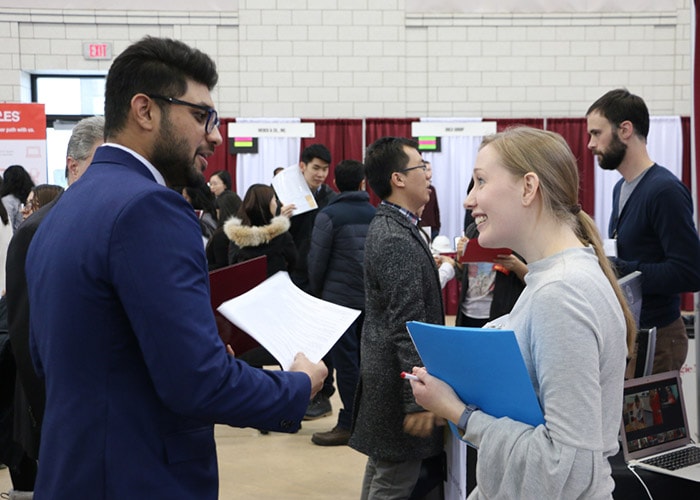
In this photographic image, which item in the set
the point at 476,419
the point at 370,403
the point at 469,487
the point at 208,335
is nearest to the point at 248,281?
the point at 208,335

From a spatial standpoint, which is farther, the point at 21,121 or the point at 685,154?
the point at 685,154

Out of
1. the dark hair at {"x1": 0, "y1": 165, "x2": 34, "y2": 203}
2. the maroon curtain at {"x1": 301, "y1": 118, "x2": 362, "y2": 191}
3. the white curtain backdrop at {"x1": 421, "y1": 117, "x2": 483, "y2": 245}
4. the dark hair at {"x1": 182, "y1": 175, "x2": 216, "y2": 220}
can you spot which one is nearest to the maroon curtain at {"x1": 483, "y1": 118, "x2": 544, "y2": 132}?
the white curtain backdrop at {"x1": 421, "y1": 117, "x2": 483, "y2": 245}

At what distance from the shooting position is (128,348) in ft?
4.58

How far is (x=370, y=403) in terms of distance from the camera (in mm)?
2844

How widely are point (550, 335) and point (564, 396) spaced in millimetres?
110

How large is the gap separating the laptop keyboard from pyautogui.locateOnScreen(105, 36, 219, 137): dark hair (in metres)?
1.96

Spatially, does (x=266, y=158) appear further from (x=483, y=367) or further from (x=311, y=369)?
(x=483, y=367)

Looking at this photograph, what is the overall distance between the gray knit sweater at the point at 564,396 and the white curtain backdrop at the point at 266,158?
8.33 meters

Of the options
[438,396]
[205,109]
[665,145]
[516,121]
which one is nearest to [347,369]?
[438,396]

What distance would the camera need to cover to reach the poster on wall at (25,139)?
27.8ft

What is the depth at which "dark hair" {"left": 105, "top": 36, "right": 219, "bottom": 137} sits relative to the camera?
151cm

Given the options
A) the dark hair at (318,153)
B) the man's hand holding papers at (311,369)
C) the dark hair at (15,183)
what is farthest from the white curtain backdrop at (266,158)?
the man's hand holding papers at (311,369)

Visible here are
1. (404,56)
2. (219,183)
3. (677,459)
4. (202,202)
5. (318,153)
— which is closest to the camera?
(677,459)

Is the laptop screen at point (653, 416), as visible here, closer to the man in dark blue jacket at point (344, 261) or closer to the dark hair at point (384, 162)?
the dark hair at point (384, 162)
